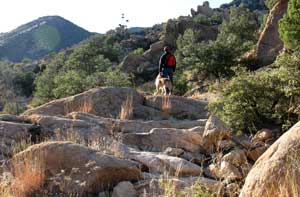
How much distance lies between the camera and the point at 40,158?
6758 mm

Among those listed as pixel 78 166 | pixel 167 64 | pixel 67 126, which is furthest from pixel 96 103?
pixel 78 166

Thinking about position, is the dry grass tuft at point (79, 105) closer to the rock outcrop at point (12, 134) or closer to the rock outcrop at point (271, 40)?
the rock outcrop at point (12, 134)

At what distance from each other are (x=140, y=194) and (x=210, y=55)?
1047 inches

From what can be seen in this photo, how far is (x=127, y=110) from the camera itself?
1262 centimetres

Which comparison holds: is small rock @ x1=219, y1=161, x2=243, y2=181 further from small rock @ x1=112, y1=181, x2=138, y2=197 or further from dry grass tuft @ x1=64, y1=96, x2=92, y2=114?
dry grass tuft @ x1=64, y1=96, x2=92, y2=114

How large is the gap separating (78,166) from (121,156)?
0.88 m

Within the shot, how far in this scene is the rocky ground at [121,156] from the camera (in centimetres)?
637

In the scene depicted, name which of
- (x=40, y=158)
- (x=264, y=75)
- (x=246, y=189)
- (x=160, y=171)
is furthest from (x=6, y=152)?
(x=264, y=75)

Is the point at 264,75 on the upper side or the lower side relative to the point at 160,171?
upper

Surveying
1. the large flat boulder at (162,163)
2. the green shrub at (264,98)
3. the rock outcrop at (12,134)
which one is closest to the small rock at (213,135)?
the large flat boulder at (162,163)

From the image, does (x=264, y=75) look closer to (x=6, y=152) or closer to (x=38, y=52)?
(x=6, y=152)

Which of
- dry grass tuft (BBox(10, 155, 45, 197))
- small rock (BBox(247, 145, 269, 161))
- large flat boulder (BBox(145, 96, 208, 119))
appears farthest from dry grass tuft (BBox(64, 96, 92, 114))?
dry grass tuft (BBox(10, 155, 45, 197))

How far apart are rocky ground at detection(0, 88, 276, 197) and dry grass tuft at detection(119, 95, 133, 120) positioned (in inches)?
1.5

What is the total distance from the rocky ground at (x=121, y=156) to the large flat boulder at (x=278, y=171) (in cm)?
54
